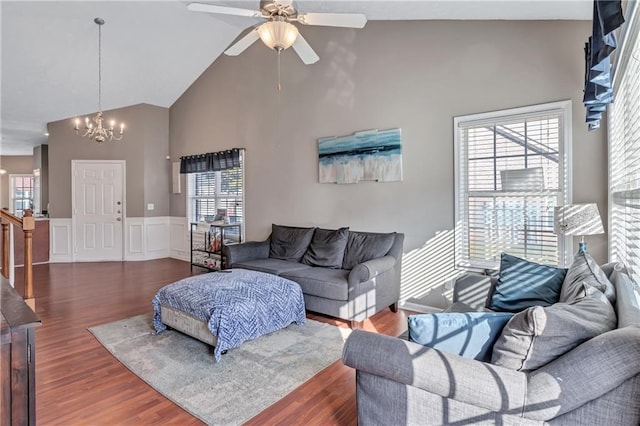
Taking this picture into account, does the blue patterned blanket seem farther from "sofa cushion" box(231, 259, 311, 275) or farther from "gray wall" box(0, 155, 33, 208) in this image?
"gray wall" box(0, 155, 33, 208)

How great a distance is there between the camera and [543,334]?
4.38ft

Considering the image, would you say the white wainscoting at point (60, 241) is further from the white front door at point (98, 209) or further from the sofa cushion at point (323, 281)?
the sofa cushion at point (323, 281)

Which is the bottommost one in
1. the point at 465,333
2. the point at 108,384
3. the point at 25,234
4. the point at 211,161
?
the point at 108,384

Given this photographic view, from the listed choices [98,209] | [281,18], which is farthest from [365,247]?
[98,209]

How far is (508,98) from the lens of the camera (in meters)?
3.44

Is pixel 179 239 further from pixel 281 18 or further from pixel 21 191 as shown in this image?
pixel 21 191

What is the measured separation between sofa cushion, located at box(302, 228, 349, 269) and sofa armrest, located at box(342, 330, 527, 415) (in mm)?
2532

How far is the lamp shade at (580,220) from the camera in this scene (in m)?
2.55

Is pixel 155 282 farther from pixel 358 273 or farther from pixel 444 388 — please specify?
pixel 444 388

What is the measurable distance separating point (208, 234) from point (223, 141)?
1666 mm

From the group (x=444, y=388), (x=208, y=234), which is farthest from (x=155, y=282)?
(x=444, y=388)

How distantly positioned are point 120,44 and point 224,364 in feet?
17.0

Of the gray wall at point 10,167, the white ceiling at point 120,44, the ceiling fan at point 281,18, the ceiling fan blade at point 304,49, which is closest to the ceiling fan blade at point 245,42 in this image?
the ceiling fan at point 281,18

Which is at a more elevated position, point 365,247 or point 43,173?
point 43,173
